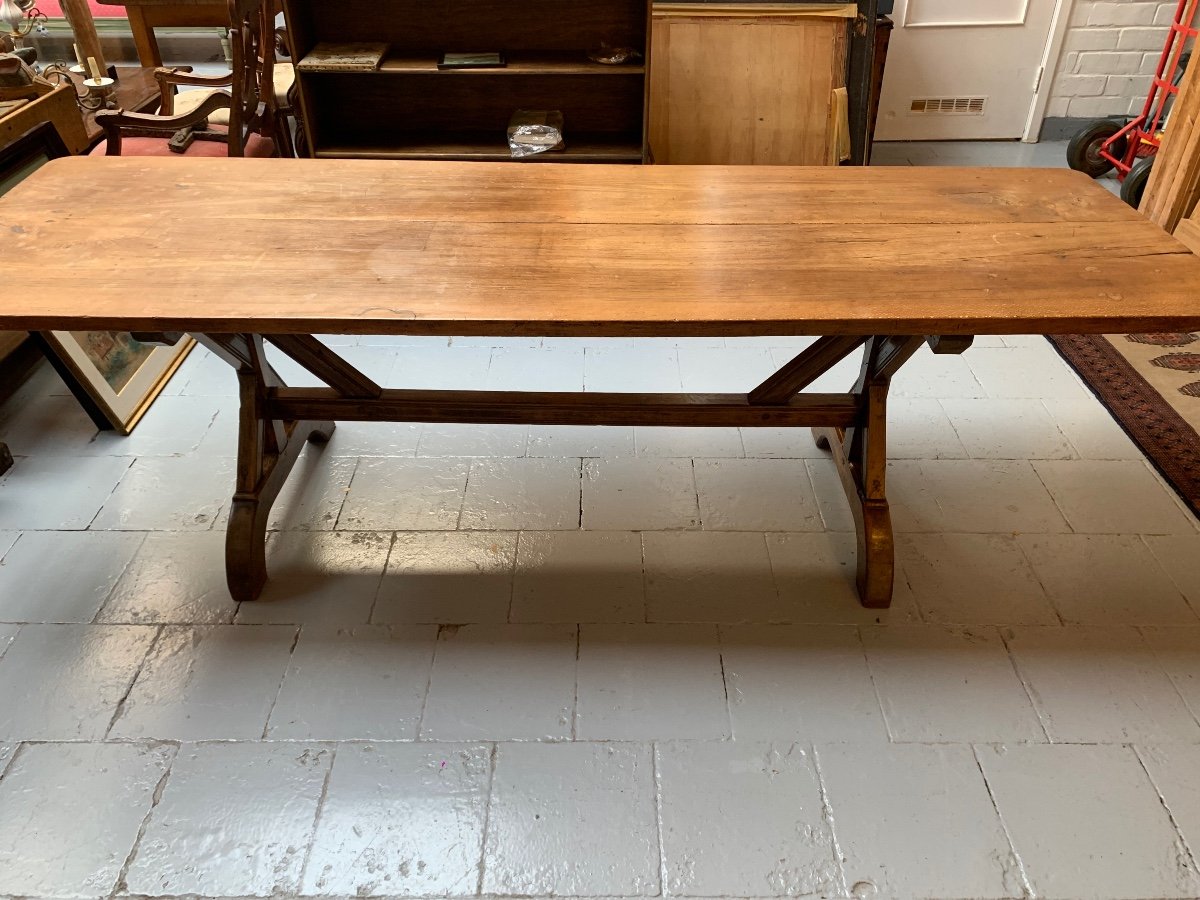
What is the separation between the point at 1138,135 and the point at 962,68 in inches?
34.6

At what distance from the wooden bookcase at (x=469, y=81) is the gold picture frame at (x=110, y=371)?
1167 mm

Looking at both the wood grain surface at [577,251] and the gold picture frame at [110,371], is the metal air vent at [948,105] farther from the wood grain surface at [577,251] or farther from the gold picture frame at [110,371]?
the gold picture frame at [110,371]

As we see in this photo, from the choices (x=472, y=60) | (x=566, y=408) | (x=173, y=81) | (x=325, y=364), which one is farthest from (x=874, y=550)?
(x=173, y=81)

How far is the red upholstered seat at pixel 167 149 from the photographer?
2.97 meters

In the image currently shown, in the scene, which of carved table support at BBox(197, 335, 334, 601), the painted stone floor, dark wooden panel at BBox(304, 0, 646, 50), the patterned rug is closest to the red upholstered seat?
dark wooden panel at BBox(304, 0, 646, 50)

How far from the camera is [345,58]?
10.1 feet

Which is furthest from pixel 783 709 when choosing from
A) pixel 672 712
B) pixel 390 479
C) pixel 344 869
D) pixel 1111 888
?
pixel 390 479

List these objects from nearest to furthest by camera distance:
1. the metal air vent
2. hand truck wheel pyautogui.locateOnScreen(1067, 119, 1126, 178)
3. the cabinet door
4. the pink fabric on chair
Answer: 1. the pink fabric on chair
2. the cabinet door
3. hand truck wheel pyautogui.locateOnScreen(1067, 119, 1126, 178)
4. the metal air vent

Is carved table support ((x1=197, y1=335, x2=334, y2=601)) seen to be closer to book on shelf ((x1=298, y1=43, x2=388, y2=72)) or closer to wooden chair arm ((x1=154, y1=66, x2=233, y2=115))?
book on shelf ((x1=298, y1=43, x2=388, y2=72))

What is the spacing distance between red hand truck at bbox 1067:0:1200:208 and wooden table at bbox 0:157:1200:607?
2217 mm

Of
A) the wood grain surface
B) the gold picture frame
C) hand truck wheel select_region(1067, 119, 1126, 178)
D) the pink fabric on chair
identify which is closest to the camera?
the wood grain surface

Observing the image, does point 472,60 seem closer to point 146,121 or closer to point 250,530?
point 146,121

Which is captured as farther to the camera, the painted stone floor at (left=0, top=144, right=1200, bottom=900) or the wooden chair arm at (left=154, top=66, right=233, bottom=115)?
the wooden chair arm at (left=154, top=66, right=233, bottom=115)

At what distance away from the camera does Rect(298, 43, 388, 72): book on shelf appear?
3.04 meters
